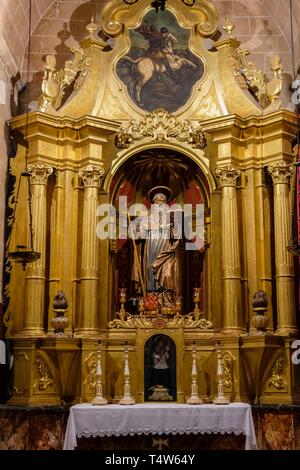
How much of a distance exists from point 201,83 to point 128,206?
244cm

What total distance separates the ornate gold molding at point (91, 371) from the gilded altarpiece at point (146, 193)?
16 mm

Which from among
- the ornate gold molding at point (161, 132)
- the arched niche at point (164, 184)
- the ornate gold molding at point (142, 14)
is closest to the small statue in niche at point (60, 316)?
the arched niche at point (164, 184)

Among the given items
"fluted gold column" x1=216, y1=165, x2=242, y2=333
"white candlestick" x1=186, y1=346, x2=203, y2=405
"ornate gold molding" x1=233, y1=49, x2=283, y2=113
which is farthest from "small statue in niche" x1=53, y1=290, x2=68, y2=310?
"ornate gold molding" x1=233, y1=49, x2=283, y2=113

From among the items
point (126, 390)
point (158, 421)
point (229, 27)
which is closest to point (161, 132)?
point (229, 27)

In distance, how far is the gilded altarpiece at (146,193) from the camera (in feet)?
35.2

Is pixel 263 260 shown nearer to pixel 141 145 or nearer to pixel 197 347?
pixel 197 347

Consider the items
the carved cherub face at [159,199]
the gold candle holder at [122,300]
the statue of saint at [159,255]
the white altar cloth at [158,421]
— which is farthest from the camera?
the carved cherub face at [159,199]

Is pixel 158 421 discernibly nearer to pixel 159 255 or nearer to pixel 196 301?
pixel 196 301

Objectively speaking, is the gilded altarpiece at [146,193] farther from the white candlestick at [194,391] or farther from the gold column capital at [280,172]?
the white candlestick at [194,391]

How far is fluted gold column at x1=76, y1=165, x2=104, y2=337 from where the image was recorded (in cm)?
1098

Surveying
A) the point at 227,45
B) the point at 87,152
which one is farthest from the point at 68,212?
the point at 227,45

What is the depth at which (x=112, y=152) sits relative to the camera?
11.8m

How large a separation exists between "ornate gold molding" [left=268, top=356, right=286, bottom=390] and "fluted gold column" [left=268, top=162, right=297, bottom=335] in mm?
437

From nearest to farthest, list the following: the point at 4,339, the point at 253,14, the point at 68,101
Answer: the point at 4,339
the point at 68,101
the point at 253,14
